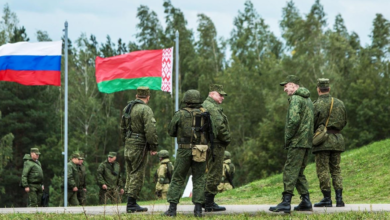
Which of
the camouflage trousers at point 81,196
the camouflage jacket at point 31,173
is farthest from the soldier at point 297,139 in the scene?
the camouflage trousers at point 81,196

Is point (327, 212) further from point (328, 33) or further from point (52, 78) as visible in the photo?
point (328, 33)

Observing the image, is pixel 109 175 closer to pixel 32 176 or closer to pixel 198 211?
pixel 32 176

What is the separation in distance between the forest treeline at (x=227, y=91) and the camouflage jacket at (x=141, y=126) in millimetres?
41469

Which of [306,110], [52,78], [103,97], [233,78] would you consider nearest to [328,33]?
[233,78]

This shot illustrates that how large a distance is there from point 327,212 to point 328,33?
5653 cm

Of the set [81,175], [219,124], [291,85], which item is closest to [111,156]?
[81,175]

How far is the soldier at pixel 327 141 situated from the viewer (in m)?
13.5

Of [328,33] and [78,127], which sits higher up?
[328,33]

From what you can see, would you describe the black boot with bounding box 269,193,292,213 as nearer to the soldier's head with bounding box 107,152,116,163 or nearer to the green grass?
the green grass

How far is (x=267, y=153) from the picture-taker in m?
60.6

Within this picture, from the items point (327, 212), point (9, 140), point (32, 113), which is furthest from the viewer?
point (32, 113)

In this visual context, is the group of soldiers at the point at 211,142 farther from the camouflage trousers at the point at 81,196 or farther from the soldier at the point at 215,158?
the camouflage trousers at the point at 81,196

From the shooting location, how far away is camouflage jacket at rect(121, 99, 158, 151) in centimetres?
1308

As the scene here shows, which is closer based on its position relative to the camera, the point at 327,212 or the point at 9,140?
the point at 327,212
